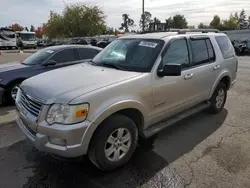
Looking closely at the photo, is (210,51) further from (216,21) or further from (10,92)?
(216,21)

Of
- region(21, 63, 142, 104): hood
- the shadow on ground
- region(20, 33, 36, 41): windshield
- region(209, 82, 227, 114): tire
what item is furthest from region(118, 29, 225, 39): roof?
region(20, 33, 36, 41): windshield

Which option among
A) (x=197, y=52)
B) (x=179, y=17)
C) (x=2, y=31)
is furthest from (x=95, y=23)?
(x=197, y=52)

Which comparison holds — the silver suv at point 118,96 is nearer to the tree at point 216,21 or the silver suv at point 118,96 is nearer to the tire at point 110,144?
the tire at point 110,144

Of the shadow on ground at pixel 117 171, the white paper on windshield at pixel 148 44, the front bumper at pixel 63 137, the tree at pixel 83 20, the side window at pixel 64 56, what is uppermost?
the tree at pixel 83 20

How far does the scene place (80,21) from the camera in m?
48.2

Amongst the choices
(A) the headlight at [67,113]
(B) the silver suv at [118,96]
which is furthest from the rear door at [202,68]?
(A) the headlight at [67,113]

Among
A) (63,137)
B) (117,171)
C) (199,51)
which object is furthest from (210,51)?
(63,137)

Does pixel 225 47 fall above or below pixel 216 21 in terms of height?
below

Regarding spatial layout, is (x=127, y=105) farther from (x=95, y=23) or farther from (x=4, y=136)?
(x=95, y=23)

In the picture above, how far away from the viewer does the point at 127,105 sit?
312 cm

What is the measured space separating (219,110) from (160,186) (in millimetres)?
3167

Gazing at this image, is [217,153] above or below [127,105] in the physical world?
below

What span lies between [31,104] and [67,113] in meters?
0.69

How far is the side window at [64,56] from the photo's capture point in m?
6.80
